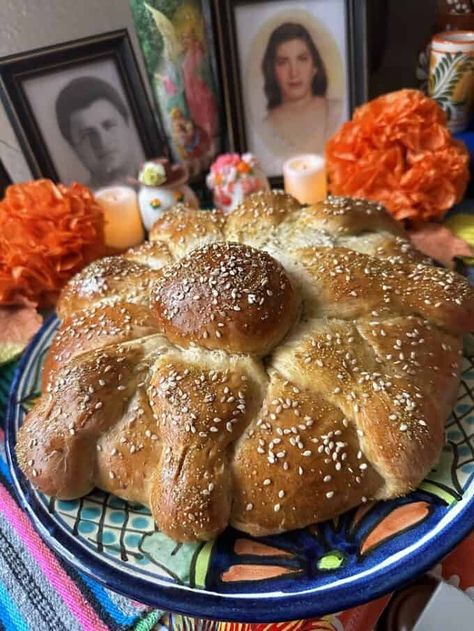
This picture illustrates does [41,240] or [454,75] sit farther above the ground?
[454,75]

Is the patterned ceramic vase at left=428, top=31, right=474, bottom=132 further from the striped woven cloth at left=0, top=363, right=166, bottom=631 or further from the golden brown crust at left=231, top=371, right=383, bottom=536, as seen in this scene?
the striped woven cloth at left=0, top=363, right=166, bottom=631

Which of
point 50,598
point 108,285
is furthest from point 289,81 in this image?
point 50,598

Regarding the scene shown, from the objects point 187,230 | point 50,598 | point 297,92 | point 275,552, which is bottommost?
point 50,598

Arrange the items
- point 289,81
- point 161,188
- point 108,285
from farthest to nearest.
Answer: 1. point 289,81
2. point 161,188
3. point 108,285

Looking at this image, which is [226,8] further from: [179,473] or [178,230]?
[179,473]

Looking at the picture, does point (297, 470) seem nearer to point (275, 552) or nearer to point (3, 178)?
point (275, 552)

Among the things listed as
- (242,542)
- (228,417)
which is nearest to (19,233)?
(228,417)

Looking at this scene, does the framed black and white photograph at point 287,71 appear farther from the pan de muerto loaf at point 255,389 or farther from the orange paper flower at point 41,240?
the pan de muerto loaf at point 255,389

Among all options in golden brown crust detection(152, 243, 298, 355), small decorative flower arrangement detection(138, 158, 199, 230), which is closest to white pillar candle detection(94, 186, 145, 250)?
small decorative flower arrangement detection(138, 158, 199, 230)
